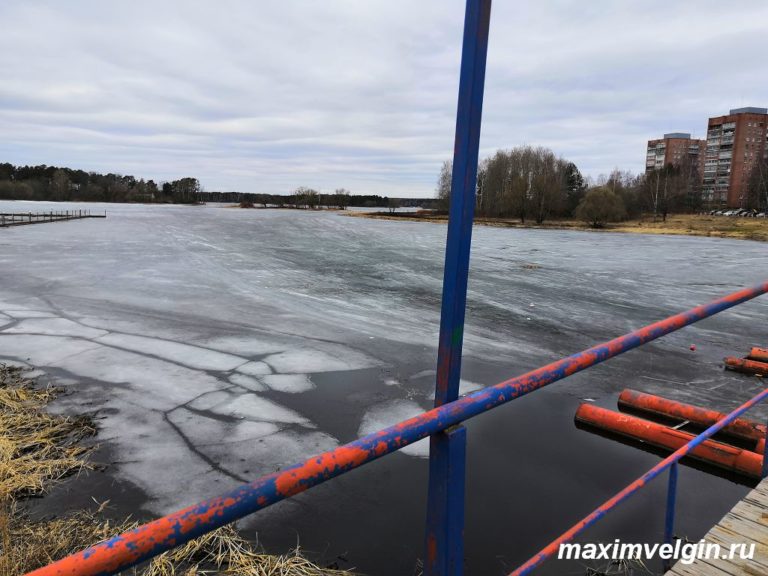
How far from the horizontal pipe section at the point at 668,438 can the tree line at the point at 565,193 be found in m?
62.0

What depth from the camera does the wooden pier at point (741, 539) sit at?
7.33 ft

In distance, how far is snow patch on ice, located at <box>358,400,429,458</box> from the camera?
205 inches

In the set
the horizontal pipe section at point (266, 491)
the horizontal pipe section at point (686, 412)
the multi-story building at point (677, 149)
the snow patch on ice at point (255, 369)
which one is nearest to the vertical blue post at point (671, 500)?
the horizontal pipe section at point (266, 491)

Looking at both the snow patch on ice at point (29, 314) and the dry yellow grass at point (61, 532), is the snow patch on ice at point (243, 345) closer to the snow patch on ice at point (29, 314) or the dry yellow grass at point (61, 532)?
the dry yellow grass at point (61, 532)

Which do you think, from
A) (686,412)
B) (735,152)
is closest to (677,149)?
(735,152)

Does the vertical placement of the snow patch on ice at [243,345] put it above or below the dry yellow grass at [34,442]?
above

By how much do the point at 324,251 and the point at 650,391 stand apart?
19076mm

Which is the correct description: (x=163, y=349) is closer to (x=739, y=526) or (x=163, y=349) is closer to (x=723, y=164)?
(x=739, y=526)

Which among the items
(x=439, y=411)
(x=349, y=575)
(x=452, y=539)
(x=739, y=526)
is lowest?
(x=349, y=575)

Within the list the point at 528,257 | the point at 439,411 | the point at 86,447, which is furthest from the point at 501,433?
the point at 528,257

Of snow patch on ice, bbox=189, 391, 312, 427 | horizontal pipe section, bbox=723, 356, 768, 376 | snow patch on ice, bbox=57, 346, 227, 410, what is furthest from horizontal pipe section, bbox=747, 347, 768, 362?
snow patch on ice, bbox=57, 346, 227, 410

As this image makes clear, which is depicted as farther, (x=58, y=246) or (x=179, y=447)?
(x=58, y=246)

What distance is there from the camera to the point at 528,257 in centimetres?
2373

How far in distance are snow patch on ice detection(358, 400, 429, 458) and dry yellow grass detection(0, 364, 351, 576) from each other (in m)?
1.85
